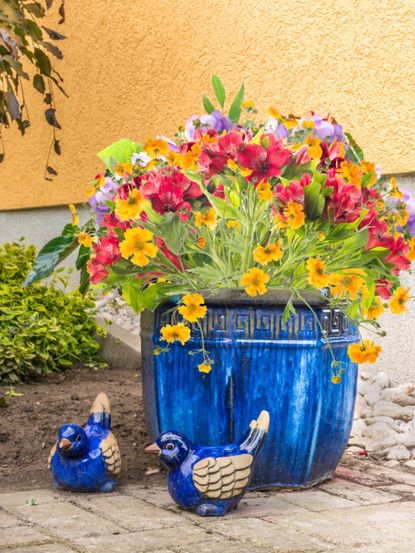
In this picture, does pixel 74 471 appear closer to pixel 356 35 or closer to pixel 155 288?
pixel 155 288

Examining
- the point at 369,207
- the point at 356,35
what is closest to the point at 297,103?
the point at 356,35

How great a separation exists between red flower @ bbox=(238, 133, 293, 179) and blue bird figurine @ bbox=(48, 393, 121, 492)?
94 centimetres

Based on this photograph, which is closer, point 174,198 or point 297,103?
point 174,198

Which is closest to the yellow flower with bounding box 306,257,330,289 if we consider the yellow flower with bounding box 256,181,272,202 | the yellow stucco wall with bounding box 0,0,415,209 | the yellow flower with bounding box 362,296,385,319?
the yellow flower with bounding box 256,181,272,202

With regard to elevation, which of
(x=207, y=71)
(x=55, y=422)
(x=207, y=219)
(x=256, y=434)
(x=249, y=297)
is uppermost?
(x=207, y=71)

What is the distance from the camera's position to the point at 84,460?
9.10 ft

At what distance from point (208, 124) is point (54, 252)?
2.33ft

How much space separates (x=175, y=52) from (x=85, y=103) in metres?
1.05

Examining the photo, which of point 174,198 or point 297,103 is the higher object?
point 297,103

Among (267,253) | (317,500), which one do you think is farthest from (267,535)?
(267,253)

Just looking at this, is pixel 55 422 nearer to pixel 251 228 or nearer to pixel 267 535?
pixel 251 228

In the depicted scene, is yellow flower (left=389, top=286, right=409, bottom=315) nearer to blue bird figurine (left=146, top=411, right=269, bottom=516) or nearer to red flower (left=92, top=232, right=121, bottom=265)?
blue bird figurine (left=146, top=411, right=269, bottom=516)

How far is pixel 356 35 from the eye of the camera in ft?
13.9

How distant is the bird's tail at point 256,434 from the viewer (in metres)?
2.57
